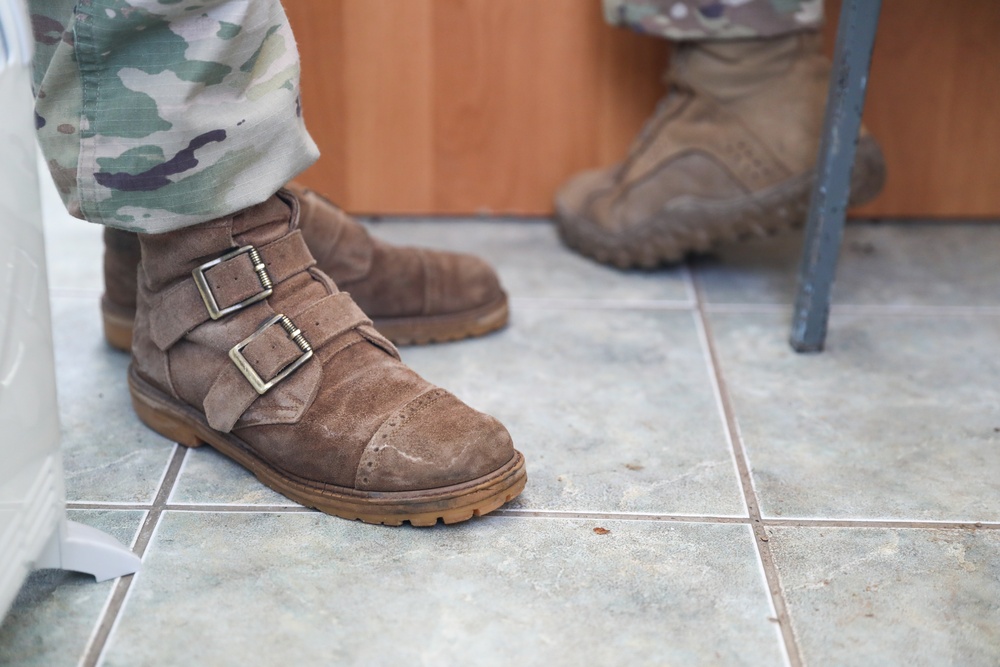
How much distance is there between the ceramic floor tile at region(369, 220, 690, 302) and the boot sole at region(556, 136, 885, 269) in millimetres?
27

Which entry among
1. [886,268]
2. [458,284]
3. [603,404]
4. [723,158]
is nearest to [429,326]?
[458,284]

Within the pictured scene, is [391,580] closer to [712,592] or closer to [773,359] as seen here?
[712,592]

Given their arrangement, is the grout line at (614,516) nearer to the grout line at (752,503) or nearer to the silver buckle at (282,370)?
the grout line at (752,503)

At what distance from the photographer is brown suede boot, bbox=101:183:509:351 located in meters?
1.05

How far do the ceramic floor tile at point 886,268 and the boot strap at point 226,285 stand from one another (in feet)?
2.12

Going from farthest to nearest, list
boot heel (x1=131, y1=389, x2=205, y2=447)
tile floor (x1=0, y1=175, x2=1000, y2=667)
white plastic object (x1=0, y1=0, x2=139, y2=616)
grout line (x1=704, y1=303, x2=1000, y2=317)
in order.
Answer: grout line (x1=704, y1=303, x2=1000, y2=317) → boot heel (x1=131, y1=389, x2=205, y2=447) → tile floor (x1=0, y1=175, x2=1000, y2=667) → white plastic object (x1=0, y1=0, x2=139, y2=616)

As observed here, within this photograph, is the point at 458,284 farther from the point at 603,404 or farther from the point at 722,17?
the point at 722,17

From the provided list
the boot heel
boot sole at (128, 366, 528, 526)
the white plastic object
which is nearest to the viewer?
the white plastic object

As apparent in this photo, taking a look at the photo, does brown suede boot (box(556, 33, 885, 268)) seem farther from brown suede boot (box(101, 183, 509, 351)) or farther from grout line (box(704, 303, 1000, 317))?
brown suede boot (box(101, 183, 509, 351))

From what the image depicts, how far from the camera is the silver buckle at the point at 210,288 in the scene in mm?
829

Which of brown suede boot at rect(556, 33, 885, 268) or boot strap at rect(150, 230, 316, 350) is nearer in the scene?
boot strap at rect(150, 230, 316, 350)

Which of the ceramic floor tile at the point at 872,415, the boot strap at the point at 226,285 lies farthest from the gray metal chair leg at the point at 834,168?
the boot strap at the point at 226,285

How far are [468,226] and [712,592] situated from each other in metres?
0.91

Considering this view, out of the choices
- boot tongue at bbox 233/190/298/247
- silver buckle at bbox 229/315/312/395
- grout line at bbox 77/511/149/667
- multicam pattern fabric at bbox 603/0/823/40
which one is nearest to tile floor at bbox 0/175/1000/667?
grout line at bbox 77/511/149/667
